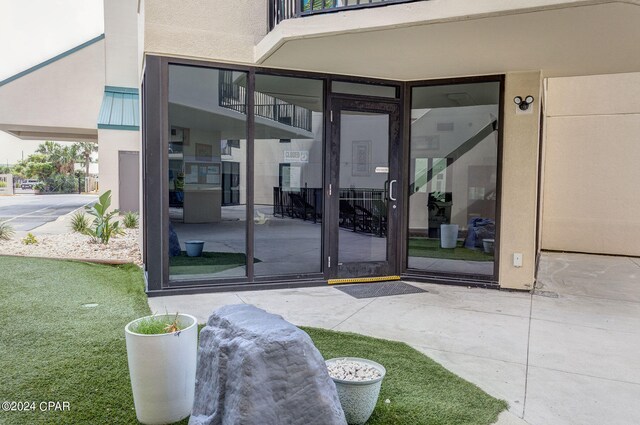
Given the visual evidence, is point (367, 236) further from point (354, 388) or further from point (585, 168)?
point (585, 168)

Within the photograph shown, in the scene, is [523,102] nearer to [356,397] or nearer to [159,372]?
[356,397]

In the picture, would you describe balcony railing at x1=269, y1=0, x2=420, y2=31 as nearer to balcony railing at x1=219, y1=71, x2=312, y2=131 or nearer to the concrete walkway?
balcony railing at x1=219, y1=71, x2=312, y2=131

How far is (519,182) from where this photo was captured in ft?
18.6

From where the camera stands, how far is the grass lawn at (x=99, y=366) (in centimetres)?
257

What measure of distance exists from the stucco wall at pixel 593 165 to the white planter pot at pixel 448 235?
13.0 feet

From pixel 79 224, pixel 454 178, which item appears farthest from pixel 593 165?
pixel 79 224

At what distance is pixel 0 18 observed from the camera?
16.6 meters

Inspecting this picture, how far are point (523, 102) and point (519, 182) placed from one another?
0.95m

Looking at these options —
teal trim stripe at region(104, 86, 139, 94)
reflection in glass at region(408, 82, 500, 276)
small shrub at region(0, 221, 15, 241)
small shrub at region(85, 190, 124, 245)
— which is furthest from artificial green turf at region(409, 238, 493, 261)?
teal trim stripe at region(104, 86, 139, 94)

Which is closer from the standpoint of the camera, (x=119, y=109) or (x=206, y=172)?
(x=206, y=172)

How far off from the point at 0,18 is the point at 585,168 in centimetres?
1900

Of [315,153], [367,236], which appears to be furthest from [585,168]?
[315,153]

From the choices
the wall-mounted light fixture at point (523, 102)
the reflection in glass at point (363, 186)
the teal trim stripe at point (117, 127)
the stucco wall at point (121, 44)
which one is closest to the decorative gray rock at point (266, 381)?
the reflection in glass at point (363, 186)

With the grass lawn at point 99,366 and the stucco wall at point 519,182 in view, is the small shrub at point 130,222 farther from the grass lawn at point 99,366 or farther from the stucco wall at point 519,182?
the stucco wall at point 519,182
